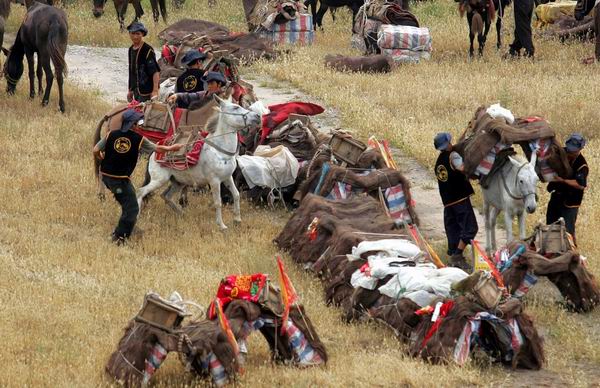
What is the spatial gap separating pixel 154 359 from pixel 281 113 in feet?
26.1

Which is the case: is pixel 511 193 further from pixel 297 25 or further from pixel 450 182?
pixel 297 25

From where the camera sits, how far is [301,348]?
1086 centimetres

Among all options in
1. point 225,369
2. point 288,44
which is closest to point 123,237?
point 225,369

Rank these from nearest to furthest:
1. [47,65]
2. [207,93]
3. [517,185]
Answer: [517,185]
[207,93]
[47,65]

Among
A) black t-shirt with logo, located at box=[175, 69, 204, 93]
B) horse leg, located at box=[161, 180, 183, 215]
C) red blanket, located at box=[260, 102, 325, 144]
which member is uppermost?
black t-shirt with logo, located at box=[175, 69, 204, 93]

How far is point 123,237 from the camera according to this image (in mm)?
15031

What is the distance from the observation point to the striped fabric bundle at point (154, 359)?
403 inches

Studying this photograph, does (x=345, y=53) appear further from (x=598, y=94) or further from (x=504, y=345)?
(x=504, y=345)

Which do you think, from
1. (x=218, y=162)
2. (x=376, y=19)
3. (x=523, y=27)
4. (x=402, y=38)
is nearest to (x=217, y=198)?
(x=218, y=162)

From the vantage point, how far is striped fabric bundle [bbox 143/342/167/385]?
10.2 m

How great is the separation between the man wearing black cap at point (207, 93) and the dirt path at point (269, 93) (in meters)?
2.91

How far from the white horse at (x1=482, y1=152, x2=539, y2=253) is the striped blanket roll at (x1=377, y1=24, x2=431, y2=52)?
12873mm

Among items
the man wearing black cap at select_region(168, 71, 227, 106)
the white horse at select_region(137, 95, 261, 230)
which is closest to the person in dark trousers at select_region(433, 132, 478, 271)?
the white horse at select_region(137, 95, 261, 230)

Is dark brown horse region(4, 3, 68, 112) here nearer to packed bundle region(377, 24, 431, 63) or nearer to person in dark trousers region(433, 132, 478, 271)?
packed bundle region(377, 24, 431, 63)
